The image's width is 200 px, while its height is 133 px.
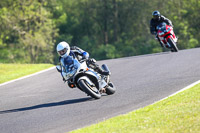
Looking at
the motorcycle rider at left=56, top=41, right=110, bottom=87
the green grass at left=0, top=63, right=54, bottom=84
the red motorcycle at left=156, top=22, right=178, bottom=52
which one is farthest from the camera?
the green grass at left=0, top=63, right=54, bottom=84

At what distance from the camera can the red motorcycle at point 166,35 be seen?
19644 mm

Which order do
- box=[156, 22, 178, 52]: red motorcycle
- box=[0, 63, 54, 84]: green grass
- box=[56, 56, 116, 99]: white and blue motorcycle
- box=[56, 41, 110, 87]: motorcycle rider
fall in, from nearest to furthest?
box=[56, 56, 116, 99]: white and blue motorcycle < box=[56, 41, 110, 87]: motorcycle rider < box=[156, 22, 178, 52]: red motorcycle < box=[0, 63, 54, 84]: green grass

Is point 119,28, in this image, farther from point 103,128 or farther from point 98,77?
point 103,128

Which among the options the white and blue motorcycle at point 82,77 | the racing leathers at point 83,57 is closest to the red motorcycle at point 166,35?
the racing leathers at point 83,57

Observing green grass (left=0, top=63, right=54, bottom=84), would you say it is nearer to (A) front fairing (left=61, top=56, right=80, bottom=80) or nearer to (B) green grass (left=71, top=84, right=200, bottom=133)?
(A) front fairing (left=61, top=56, right=80, bottom=80)

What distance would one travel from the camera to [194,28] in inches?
2436

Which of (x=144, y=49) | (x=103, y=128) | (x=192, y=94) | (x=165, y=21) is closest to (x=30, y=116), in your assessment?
Answer: (x=103, y=128)

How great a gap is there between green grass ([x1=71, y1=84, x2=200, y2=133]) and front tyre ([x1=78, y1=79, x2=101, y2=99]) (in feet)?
7.28

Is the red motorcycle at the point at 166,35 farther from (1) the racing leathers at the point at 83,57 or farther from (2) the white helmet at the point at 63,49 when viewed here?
(2) the white helmet at the point at 63,49

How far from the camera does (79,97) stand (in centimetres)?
1243

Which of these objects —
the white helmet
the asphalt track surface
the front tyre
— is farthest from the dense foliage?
the front tyre

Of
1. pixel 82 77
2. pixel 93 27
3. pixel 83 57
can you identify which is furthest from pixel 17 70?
pixel 93 27

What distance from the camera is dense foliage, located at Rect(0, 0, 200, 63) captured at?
51938 mm

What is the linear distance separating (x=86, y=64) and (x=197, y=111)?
4420 mm
